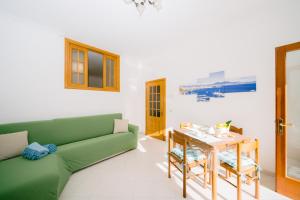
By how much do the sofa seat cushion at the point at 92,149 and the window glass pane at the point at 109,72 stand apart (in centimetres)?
188

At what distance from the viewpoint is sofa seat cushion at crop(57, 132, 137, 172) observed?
7.50ft

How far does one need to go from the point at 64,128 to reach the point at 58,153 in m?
0.68

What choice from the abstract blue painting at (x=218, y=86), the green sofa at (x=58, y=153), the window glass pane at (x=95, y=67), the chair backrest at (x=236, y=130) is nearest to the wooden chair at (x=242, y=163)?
the chair backrest at (x=236, y=130)

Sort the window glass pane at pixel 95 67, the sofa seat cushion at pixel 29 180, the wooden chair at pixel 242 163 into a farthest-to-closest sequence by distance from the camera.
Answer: the window glass pane at pixel 95 67, the wooden chair at pixel 242 163, the sofa seat cushion at pixel 29 180

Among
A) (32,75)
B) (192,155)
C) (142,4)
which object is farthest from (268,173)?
(32,75)

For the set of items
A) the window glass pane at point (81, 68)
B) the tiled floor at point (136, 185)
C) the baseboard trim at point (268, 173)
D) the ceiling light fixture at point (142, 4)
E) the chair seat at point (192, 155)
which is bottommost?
the tiled floor at point (136, 185)

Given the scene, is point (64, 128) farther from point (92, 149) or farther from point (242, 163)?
point (242, 163)

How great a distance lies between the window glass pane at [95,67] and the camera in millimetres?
3948

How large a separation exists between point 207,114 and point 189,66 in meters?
1.38

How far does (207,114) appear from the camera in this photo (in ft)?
9.96

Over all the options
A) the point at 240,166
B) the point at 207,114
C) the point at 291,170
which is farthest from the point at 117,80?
the point at 291,170

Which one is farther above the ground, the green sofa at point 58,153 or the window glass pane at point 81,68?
the window glass pane at point 81,68

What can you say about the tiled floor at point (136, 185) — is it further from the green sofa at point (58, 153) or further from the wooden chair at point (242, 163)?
the wooden chair at point (242, 163)

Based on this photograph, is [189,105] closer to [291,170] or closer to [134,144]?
[134,144]
